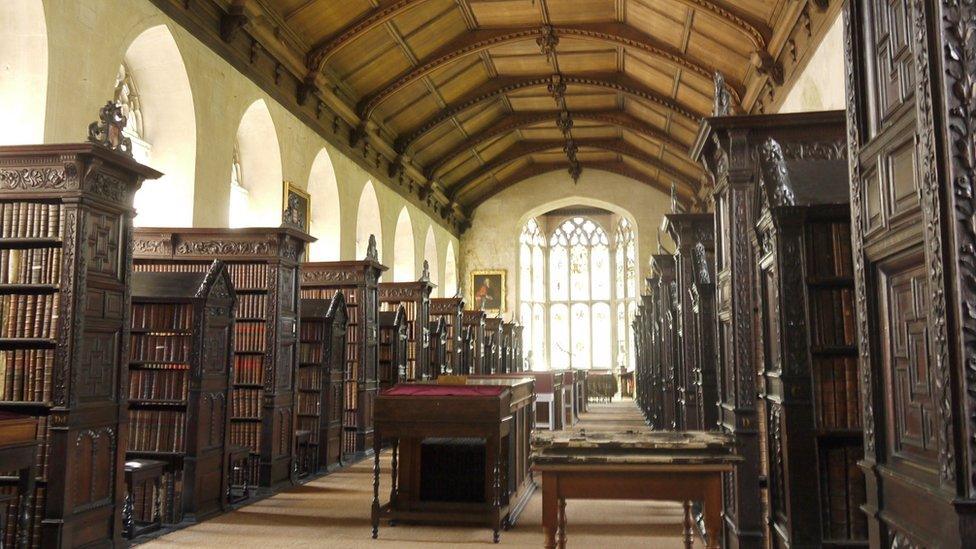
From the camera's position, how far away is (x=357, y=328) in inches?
400

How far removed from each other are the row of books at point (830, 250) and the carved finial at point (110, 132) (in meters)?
4.19

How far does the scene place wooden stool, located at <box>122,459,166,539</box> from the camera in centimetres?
554

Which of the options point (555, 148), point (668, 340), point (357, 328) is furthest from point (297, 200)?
point (555, 148)

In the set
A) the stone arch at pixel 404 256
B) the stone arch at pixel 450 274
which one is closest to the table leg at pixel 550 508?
the stone arch at pixel 404 256

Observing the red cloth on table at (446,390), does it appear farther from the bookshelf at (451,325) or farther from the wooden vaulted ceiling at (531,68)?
the bookshelf at (451,325)

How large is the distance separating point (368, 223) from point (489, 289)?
321 inches

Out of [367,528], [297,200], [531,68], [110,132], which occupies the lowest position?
[367,528]

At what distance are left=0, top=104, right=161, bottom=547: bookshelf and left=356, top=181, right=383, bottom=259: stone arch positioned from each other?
39.1ft

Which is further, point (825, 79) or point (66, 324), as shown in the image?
point (825, 79)

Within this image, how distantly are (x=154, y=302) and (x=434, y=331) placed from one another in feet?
25.3

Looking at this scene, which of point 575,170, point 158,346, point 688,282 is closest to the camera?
point 158,346

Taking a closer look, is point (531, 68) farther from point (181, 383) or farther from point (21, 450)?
point (21, 450)

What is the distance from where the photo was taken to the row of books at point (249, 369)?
7742 mm

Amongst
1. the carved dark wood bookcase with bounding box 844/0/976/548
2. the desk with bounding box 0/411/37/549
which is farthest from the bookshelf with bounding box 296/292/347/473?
the carved dark wood bookcase with bounding box 844/0/976/548
